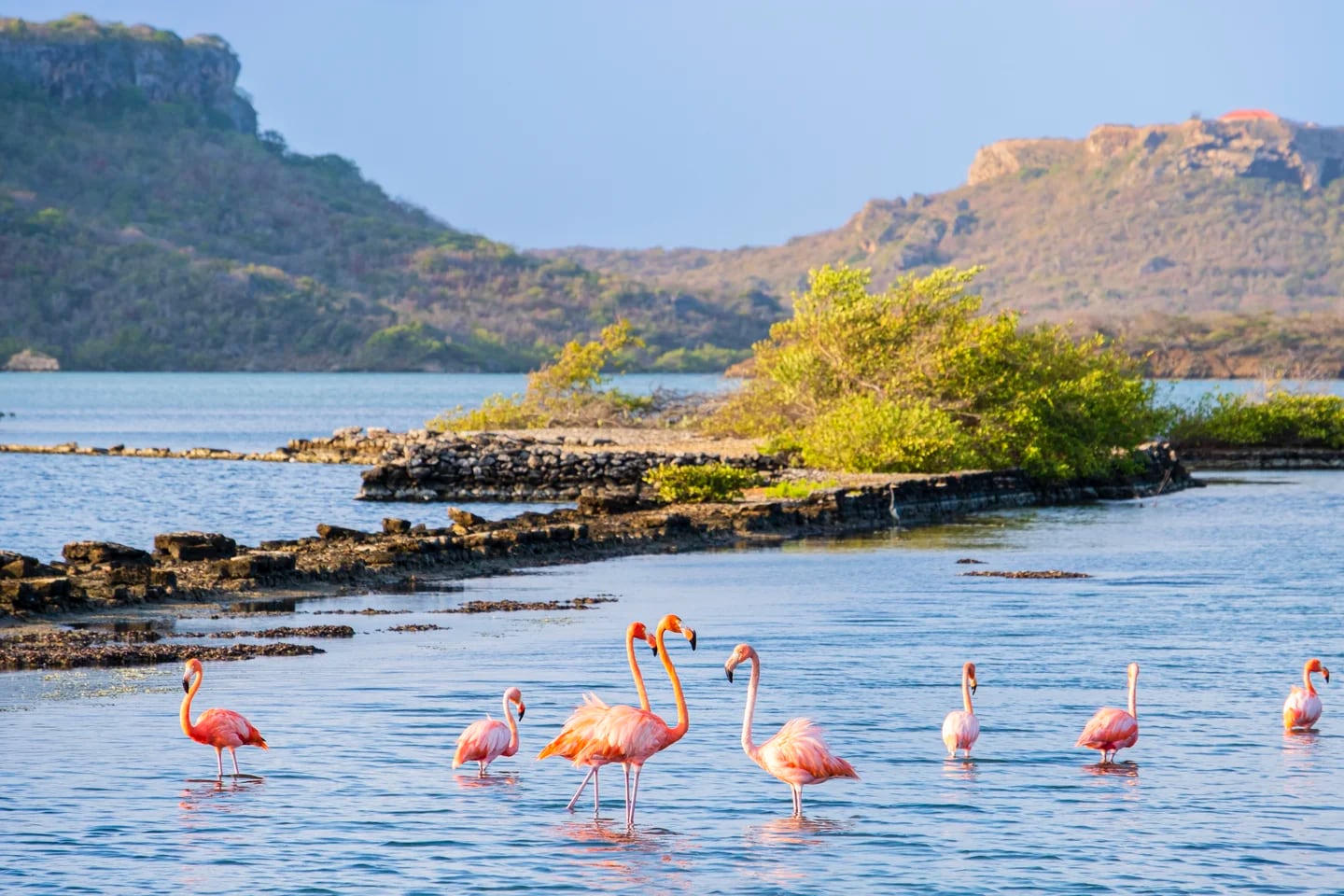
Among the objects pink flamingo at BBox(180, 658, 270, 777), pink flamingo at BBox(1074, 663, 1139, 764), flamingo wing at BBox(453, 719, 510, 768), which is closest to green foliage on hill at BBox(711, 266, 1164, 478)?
pink flamingo at BBox(1074, 663, 1139, 764)

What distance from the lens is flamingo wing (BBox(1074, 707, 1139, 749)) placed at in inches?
582

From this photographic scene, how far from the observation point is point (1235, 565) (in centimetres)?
3281

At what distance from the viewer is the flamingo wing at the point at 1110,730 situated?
48.5ft

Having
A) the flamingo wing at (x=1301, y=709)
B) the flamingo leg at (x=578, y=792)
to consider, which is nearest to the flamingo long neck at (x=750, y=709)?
the flamingo leg at (x=578, y=792)

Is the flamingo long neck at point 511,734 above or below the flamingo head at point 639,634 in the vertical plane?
below

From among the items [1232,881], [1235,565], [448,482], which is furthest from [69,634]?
[448,482]

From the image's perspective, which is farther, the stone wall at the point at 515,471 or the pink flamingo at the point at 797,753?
the stone wall at the point at 515,471

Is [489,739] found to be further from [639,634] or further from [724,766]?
[724,766]

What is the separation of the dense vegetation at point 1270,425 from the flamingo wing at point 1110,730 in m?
56.6

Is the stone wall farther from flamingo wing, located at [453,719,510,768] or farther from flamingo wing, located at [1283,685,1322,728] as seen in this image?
flamingo wing, located at [453,719,510,768]

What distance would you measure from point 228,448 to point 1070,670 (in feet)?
214

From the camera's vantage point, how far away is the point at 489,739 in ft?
46.4

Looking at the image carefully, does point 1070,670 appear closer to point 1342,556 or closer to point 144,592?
point 144,592

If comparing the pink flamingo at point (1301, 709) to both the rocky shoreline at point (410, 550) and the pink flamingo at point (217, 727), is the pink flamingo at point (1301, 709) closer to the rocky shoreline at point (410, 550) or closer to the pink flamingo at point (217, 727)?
the pink flamingo at point (217, 727)
